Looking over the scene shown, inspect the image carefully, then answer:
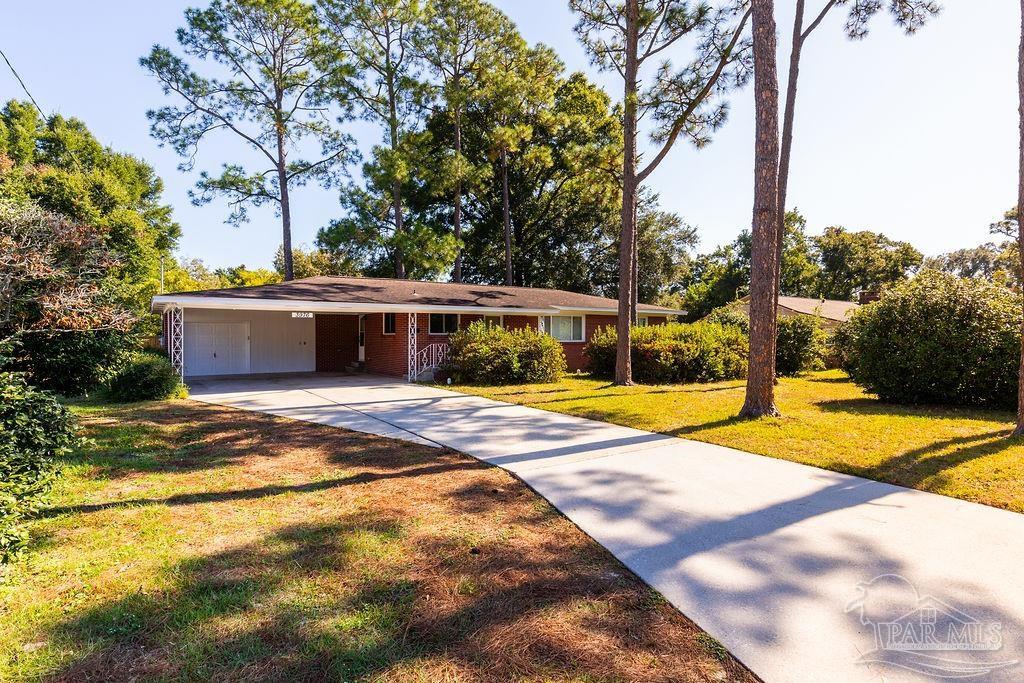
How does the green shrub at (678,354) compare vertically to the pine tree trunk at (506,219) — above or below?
below

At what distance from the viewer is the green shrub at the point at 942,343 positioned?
9.52 metres

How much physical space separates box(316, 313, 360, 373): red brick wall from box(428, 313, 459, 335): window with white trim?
4909mm

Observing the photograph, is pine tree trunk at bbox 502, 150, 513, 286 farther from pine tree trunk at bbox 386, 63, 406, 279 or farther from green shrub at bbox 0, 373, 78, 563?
green shrub at bbox 0, 373, 78, 563

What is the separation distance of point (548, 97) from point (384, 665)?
29.5 meters

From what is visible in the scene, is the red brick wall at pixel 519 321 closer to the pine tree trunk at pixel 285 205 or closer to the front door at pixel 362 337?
the front door at pixel 362 337

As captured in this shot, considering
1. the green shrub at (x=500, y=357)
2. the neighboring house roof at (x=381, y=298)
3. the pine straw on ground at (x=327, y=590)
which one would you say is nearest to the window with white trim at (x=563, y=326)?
the neighboring house roof at (x=381, y=298)

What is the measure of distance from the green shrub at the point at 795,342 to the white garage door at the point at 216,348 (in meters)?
19.4

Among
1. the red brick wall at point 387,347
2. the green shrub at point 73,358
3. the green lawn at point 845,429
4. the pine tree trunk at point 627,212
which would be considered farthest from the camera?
the red brick wall at point 387,347

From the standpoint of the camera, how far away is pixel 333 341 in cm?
2009

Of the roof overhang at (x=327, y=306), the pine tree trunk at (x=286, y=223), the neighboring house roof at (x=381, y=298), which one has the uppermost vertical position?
the pine tree trunk at (x=286, y=223)

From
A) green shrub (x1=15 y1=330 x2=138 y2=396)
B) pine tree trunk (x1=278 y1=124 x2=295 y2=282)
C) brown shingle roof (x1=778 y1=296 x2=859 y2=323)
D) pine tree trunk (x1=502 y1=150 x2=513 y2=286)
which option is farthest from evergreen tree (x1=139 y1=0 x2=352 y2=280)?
brown shingle roof (x1=778 y1=296 x2=859 y2=323)

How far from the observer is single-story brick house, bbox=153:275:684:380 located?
50.0 feet

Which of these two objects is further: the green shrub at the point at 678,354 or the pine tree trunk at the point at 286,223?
the pine tree trunk at the point at 286,223

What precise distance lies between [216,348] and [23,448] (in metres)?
15.1
